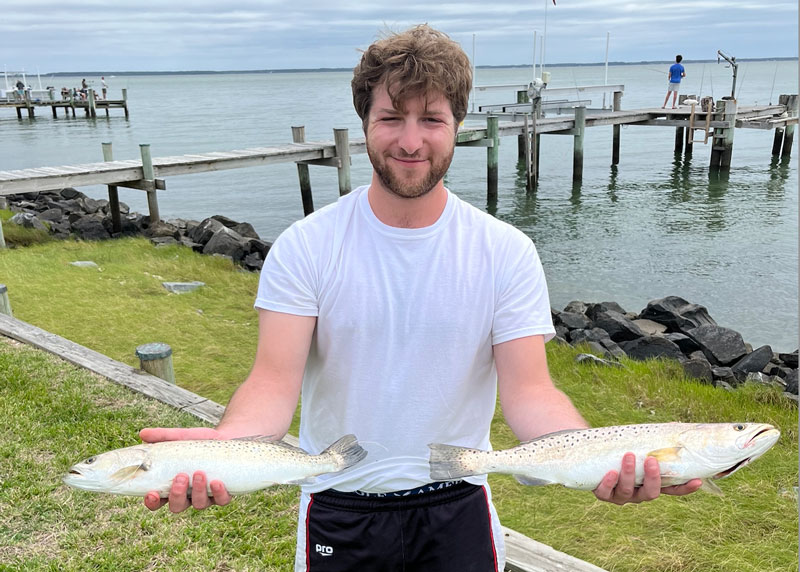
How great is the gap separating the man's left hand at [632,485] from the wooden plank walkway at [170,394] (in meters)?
1.64

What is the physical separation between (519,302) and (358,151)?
20531mm

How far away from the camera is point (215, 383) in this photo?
778 cm

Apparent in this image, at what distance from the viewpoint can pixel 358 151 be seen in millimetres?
22547

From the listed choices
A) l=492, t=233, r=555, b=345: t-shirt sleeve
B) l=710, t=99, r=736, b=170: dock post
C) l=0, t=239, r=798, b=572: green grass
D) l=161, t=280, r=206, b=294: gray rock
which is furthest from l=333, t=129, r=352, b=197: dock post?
l=492, t=233, r=555, b=345: t-shirt sleeve

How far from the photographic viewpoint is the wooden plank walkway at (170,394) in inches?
150

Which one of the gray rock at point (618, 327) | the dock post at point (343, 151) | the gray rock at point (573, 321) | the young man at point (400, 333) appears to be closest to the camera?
the young man at point (400, 333)

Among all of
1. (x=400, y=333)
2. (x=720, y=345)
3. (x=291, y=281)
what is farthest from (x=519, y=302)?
(x=720, y=345)

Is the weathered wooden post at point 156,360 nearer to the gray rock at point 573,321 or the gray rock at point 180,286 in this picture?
the gray rock at point 180,286

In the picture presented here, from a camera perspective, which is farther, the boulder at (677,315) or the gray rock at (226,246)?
the gray rock at (226,246)

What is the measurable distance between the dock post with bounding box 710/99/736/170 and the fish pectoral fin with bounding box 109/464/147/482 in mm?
31294

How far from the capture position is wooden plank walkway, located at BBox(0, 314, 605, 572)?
3809 millimetres

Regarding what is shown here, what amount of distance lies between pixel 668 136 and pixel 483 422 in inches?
2181

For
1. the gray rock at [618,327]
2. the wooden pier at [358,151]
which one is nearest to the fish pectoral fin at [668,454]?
the gray rock at [618,327]

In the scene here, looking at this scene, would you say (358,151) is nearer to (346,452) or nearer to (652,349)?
(652,349)
